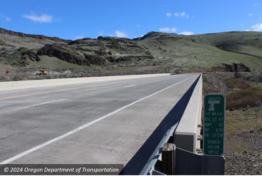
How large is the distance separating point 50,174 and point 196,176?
237 cm

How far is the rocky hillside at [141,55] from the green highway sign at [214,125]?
72131mm

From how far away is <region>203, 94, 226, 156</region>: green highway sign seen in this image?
3.30m

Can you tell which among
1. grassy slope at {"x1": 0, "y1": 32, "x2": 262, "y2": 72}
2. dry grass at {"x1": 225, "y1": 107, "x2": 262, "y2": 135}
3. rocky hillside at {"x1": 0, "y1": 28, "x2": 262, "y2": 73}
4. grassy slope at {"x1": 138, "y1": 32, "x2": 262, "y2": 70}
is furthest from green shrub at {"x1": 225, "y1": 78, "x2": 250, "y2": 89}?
grassy slope at {"x1": 138, "y1": 32, "x2": 262, "y2": 70}

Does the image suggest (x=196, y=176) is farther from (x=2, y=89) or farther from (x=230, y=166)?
(x=2, y=89)

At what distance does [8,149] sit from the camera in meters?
4.69

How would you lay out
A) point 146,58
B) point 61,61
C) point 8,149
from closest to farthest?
point 8,149, point 61,61, point 146,58

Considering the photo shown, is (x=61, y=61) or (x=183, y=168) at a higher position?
(x=61, y=61)

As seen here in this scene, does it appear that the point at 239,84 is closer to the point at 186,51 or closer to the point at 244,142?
the point at 244,142

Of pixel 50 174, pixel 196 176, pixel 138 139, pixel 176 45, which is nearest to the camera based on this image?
pixel 196 176

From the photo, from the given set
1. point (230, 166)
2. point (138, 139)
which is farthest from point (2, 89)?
point (230, 166)

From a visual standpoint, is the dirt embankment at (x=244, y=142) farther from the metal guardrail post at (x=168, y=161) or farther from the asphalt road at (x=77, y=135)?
the metal guardrail post at (x=168, y=161)

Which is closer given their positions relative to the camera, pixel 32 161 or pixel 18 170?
pixel 18 170

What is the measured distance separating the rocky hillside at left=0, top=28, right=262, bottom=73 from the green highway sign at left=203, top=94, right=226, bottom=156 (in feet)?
237

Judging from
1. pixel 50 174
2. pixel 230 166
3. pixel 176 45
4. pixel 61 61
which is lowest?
pixel 230 166
